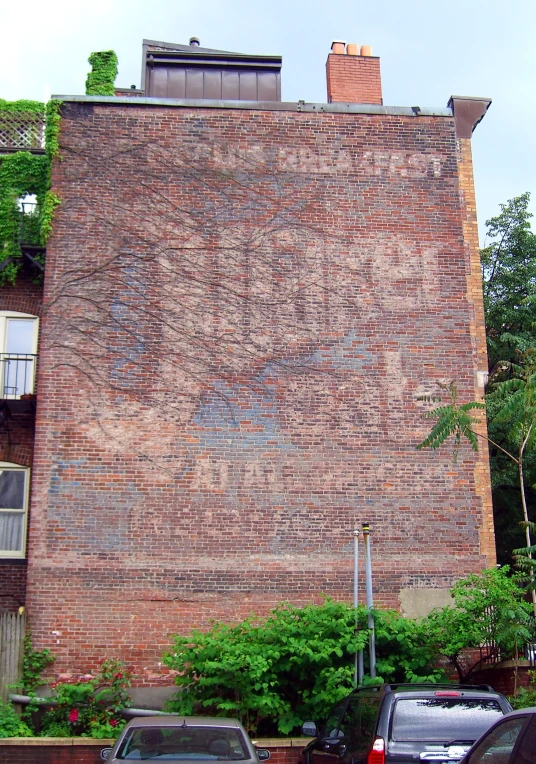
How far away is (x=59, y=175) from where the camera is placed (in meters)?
17.2

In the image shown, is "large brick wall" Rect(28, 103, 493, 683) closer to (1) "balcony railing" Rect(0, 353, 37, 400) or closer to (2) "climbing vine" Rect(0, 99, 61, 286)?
(2) "climbing vine" Rect(0, 99, 61, 286)

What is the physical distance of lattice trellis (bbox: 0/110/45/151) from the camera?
19.0 m

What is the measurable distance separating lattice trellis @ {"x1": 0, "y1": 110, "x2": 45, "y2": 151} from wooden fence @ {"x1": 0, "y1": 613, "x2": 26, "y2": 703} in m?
10.0

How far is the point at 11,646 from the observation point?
48.0ft

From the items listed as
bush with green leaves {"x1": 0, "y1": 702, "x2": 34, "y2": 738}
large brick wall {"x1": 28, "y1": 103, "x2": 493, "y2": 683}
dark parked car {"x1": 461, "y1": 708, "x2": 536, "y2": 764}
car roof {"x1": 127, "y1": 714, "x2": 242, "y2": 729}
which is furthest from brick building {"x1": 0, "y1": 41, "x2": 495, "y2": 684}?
dark parked car {"x1": 461, "y1": 708, "x2": 536, "y2": 764}

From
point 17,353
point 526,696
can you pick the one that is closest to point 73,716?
point 526,696

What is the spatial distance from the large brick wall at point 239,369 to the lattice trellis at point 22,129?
188cm

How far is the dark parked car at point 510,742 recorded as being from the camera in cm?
540

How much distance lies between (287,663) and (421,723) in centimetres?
542

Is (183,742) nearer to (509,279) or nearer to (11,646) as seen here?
(11,646)

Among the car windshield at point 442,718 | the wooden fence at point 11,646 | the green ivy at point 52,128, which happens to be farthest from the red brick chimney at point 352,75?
the car windshield at point 442,718

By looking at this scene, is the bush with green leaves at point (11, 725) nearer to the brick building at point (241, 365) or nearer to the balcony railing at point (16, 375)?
the brick building at point (241, 365)

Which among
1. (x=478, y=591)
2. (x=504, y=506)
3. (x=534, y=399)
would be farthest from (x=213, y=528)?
(x=504, y=506)

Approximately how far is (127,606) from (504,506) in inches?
562
